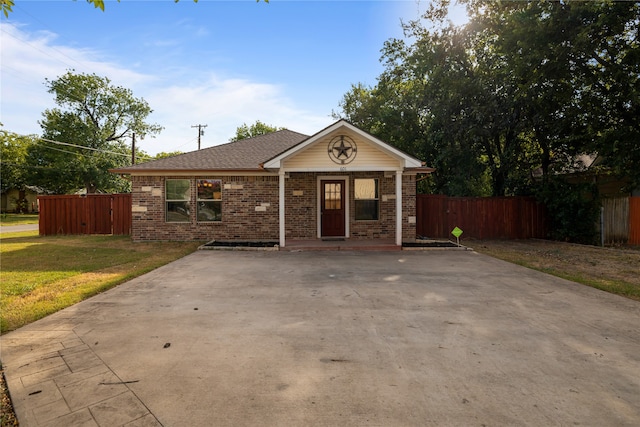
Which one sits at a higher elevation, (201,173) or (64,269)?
(201,173)

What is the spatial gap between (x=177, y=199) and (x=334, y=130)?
6681 millimetres

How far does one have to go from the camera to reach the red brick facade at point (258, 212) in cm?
1308

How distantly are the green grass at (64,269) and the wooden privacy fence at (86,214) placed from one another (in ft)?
6.77

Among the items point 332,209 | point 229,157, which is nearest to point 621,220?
point 332,209

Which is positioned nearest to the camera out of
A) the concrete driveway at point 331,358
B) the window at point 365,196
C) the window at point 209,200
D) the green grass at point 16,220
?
the concrete driveway at point 331,358

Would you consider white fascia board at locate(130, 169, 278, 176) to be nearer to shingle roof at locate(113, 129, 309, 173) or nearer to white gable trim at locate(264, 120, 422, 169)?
shingle roof at locate(113, 129, 309, 173)

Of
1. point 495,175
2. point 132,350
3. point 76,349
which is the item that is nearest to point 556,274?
point 132,350

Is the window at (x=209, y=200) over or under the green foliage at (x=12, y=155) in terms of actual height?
under

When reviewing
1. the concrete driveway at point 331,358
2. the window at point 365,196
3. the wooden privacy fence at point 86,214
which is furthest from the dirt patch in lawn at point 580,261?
the wooden privacy fence at point 86,214

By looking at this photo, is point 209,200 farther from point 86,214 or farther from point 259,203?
point 86,214

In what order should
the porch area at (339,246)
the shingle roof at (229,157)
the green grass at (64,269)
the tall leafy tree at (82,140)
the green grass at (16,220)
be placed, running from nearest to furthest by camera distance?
the green grass at (64,269)
the porch area at (339,246)
the shingle roof at (229,157)
the green grass at (16,220)
the tall leafy tree at (82,140)

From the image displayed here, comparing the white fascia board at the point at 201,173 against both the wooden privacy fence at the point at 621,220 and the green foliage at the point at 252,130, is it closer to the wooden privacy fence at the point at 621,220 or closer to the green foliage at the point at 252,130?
the wooden privacy fence at the point at 621,220

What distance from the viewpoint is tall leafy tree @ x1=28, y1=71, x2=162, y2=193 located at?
36719mm

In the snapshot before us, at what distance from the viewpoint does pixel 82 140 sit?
1480 inches
